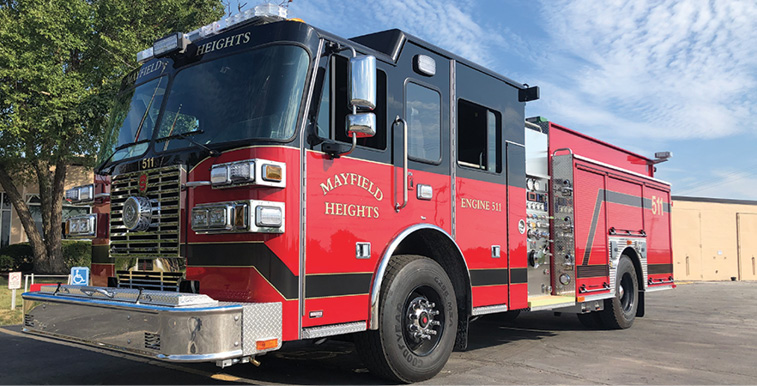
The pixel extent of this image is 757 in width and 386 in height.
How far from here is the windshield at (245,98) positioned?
4.23 m

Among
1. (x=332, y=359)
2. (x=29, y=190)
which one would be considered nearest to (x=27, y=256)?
(x=29, y=190)

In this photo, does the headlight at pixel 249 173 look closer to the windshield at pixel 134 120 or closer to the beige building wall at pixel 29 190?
the windshield at pixel 134 120

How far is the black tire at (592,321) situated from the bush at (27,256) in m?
16.5

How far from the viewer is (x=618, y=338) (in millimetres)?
8203

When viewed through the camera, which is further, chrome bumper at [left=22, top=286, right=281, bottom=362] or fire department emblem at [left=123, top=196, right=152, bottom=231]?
Result: fire department emblem at [left=123, top=196, right=152, bottom=231]

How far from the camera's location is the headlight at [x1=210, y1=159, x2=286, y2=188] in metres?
3.95

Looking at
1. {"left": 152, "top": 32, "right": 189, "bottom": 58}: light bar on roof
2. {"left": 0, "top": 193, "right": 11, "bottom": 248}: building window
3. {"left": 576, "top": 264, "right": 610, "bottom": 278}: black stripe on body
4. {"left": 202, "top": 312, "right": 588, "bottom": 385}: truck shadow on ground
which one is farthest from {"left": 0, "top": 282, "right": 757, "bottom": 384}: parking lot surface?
{"left": 0, "top": 193, "right": 11, "bottom": 248}: building window

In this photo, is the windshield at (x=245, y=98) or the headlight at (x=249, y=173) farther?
the windshield at (x=245, y=98)

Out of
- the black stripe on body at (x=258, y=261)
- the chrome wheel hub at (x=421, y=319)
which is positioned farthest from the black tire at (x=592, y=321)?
the black stripe on body at (x=258, y=261)

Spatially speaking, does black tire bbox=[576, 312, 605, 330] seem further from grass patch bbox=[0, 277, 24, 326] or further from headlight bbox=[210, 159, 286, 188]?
grass patch bbox=[0, 277, 24, 326]

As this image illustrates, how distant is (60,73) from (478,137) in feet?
42.6

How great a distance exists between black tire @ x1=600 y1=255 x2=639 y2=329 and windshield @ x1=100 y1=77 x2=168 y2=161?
674 cm

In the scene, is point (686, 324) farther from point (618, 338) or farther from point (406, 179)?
point (406, 179)

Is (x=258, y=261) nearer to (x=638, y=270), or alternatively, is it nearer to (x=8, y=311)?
(x=638, y=270)
